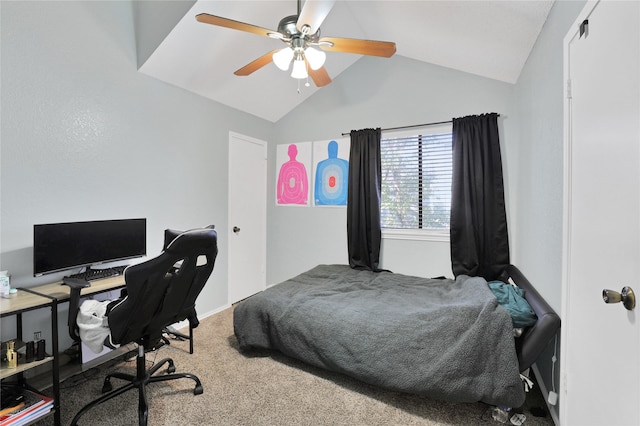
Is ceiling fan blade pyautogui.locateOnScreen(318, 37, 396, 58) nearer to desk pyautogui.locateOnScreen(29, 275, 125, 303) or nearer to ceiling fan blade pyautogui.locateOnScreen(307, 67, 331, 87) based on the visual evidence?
ceiling fan blade pyautogui.locateOnScreen(307, 67, 331, 87)

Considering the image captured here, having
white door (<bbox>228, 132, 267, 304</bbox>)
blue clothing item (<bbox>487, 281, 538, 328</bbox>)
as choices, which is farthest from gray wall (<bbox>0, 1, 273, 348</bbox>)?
blue clothing item (<bbox>487, 281, 538, 328</bbox>)

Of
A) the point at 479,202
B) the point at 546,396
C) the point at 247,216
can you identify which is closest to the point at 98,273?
the point at 247,216

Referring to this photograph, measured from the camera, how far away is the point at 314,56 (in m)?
2.08

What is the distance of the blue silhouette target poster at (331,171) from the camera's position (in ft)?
12.4

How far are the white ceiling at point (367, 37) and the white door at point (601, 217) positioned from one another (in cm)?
86

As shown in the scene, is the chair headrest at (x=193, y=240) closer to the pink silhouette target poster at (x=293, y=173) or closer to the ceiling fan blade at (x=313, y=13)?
the ceiling fan blade at (x=313, y=13)

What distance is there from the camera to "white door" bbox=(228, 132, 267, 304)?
12.0 ft

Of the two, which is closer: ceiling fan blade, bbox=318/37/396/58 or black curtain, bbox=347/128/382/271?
ceiling fan blade, bbox=318/37/396/58

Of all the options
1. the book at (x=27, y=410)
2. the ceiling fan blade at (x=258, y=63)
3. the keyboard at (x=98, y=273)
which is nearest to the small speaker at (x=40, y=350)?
the book at (x=27, y=410)

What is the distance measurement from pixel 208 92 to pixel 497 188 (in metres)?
3.13

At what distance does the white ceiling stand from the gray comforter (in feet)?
6.20

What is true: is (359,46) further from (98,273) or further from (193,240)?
(98,273)

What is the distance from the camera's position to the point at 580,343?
4.37 feet

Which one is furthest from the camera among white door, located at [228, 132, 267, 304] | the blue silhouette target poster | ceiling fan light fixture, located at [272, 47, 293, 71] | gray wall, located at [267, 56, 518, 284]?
Result: the blue silhouette target poster
